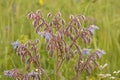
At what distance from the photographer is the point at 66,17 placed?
5047 mm

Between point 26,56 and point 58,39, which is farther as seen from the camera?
point 26,56

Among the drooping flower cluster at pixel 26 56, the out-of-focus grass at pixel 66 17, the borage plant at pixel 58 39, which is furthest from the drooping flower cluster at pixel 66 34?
the out-of-focus grass at pixel 66 17

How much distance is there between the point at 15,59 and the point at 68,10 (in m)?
1.52

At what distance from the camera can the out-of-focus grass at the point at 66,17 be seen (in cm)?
362

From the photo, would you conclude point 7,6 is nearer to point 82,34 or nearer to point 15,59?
point 15,59

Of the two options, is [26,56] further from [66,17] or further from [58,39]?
[66,17]

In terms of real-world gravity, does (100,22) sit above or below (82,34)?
above

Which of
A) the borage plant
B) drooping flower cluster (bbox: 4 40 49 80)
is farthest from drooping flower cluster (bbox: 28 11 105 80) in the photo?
drooping flower cluster (bbox: 4 40 49 80)

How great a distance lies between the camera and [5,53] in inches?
148

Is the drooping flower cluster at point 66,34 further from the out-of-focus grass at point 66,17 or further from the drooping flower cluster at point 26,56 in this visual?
the out-of-focus grass at point 66,17

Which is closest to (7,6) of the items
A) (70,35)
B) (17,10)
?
(17,10)

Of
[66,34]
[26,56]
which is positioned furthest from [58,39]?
[26,56]

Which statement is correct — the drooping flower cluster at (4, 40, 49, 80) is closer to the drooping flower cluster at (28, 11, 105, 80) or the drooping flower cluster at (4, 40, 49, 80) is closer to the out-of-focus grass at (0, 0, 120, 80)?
the drooping flower cluster at (28, 11, 105, 80)

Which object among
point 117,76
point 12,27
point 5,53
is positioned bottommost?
point 117,76
